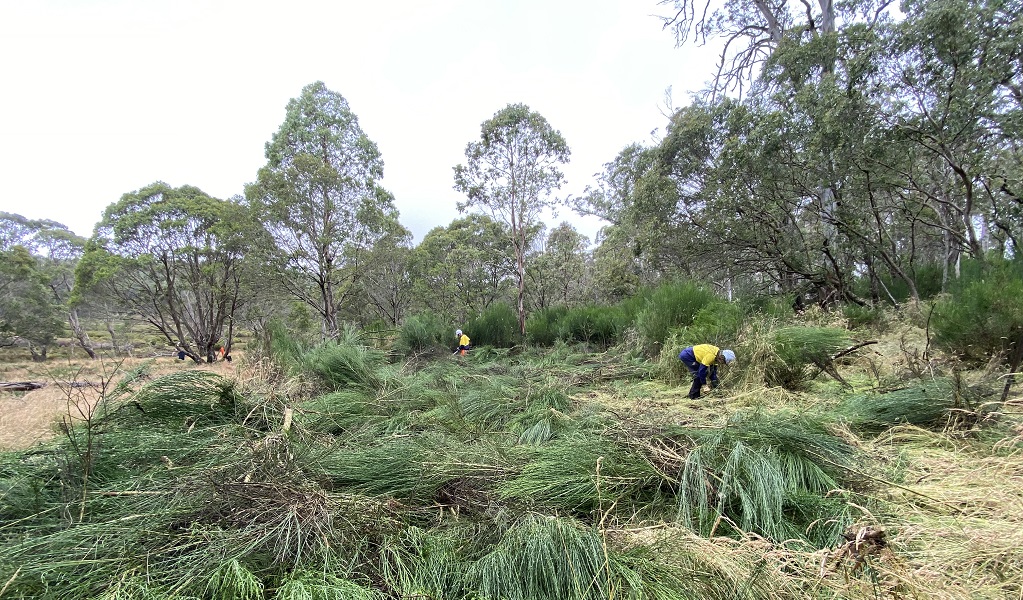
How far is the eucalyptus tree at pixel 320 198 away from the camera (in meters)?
9.91

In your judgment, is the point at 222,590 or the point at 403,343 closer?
the point at 222,590

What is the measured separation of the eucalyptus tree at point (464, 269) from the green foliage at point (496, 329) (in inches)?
219

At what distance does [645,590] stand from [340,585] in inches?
37.4

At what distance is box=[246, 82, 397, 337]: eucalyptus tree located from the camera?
991 cm

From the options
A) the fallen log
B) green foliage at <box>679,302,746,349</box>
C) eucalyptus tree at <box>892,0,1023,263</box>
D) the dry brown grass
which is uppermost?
eucalyptus tree at <box>892,0,1023,263</box>

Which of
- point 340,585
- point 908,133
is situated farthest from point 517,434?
point 908,133

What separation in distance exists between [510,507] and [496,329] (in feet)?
29.5

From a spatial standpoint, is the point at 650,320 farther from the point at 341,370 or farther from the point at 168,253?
the point at 168,253

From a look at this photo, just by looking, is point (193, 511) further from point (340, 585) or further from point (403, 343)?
point (403, 343)

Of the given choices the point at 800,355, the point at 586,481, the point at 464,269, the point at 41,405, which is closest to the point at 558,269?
the point at 464,269

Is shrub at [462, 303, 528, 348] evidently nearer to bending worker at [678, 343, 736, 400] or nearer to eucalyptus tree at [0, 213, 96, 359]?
bending worker at [678, 343, 736, 400]

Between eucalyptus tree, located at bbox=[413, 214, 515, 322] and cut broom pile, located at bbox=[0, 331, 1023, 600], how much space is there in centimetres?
1413

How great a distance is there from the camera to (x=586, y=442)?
227cm

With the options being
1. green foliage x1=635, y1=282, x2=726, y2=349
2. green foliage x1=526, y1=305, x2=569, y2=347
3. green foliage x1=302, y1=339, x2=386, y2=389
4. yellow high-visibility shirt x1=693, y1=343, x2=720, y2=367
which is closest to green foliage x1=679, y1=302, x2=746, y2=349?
green foliage x1=635, y1=282, x2=726, y2=349
